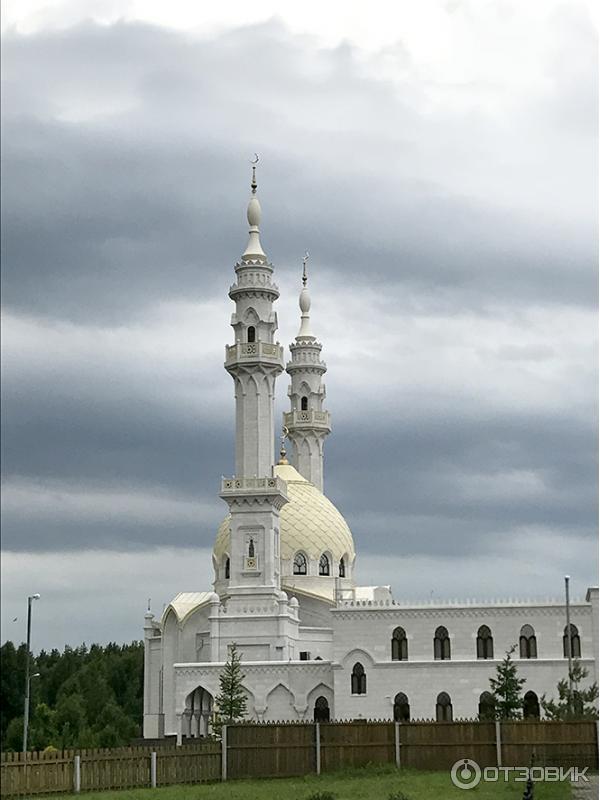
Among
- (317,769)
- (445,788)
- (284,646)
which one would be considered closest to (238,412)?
(284,646)

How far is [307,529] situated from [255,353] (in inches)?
397

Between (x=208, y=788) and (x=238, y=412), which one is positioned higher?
(x=238, y=412)

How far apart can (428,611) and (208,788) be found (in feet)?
100

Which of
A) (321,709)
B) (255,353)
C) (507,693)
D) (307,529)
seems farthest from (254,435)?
(507,693)

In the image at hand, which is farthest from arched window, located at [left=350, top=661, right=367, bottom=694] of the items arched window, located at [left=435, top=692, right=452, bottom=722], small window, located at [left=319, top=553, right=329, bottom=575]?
small window, located at [left=319, top=553, right=329, bottom=575]

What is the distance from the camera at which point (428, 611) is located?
63.3m

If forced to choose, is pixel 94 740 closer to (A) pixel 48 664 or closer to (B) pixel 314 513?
(B) pixel 314 513

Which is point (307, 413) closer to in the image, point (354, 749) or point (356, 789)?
point (354, 749)

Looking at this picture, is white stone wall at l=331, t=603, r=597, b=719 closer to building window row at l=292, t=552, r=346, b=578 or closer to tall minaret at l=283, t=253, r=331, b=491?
building window row at l=292, t=552, r=346, b=578

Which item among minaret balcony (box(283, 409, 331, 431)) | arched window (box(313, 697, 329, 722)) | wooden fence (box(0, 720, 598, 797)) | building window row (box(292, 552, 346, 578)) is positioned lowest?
wooden fence (box(0, 720, 598, 797))

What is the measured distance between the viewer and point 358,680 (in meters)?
62.8

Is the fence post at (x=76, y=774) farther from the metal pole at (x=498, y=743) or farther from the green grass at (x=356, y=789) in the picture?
the metal pole at (x=498, y=743)

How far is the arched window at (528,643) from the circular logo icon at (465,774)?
26.3 meters

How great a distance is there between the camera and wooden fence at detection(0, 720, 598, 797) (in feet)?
117
